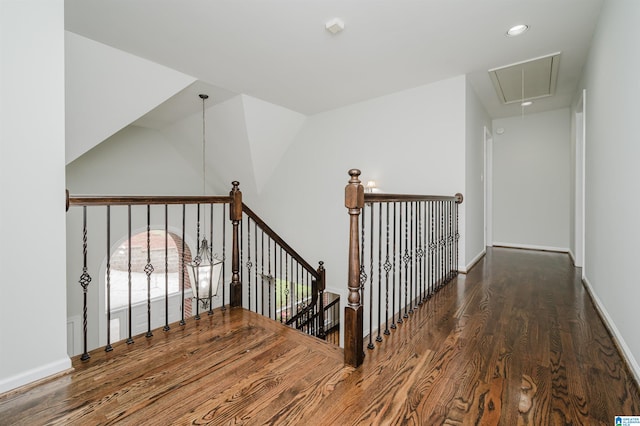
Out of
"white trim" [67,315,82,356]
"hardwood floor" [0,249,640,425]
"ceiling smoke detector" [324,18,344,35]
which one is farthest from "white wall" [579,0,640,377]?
"white trim" [67,315,82,356]

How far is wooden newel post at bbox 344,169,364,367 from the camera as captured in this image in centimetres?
165

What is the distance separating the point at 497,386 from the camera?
148 cm

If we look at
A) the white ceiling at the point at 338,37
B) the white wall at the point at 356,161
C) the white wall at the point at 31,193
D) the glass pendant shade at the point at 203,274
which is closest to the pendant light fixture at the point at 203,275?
the glass pendant shade at the point at 203,274

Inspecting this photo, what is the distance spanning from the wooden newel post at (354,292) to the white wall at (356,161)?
258 cm

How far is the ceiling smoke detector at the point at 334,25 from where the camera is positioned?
99.4 inches

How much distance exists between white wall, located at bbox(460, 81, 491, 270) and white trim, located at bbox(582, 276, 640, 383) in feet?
4.49

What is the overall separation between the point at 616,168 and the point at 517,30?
1.56m

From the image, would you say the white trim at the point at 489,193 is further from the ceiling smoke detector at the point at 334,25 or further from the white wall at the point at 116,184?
the white wall at the point at 116,184

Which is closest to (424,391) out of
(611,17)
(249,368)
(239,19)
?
(249,368)

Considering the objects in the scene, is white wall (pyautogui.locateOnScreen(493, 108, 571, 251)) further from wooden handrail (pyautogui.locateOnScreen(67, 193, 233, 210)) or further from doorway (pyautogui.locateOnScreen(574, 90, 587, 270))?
wooden handrail (pyautogui.locateOnScreen(67, 193, 233, 210))

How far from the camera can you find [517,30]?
2672mm

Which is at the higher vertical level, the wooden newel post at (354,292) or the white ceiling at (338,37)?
the white ceiling at (338,37)

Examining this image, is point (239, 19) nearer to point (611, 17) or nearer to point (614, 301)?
point (611, 17)

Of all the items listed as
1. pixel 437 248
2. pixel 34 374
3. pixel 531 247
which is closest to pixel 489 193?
pixel 531 247
